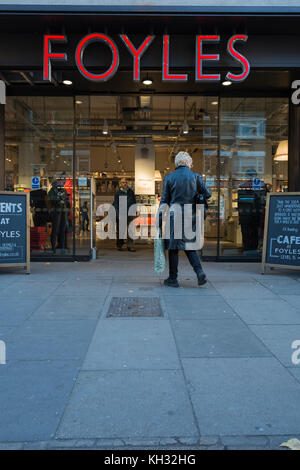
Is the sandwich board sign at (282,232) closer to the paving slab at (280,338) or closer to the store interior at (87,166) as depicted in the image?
the store interior at (87,166)

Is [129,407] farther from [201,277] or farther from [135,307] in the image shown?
[201,277]

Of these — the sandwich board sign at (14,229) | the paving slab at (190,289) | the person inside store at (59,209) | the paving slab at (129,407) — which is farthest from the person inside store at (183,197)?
the person inside store at (59,209)

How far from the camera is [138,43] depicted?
24.2 feet

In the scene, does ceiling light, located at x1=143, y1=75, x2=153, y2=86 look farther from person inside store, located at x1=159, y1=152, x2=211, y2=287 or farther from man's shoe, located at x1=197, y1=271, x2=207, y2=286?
man's shoe, located at x1=197, y1=271, x2=207, y2=286

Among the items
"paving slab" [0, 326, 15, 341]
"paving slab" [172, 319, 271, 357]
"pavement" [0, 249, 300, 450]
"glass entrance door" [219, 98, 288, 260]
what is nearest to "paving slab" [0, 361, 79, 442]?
"pavement" [0, 249, 300, 450]

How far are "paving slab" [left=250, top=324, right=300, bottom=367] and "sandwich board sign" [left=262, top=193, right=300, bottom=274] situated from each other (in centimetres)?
303

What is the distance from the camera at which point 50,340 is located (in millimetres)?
3943

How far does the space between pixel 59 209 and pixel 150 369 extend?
6956 millimetres

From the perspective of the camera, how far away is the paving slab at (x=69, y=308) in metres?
4.75

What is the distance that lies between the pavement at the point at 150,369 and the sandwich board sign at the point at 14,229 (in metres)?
1.21

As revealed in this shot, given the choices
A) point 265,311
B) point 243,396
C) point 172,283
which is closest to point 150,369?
point 243,396

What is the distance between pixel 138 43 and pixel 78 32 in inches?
41.7

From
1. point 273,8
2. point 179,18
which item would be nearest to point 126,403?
point 179,18

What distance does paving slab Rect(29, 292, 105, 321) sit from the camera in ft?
15.6
